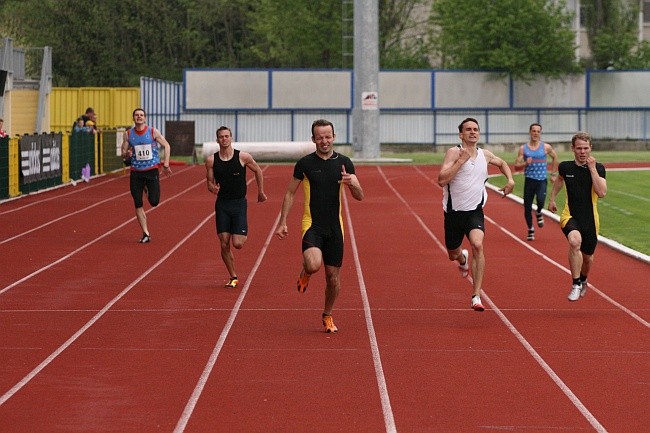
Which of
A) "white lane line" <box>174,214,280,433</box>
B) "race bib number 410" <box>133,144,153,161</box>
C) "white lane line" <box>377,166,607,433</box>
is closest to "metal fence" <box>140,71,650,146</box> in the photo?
"race bib number 410" <box>133,144,153,161</box>

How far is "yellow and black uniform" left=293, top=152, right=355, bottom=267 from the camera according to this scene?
12086 mm

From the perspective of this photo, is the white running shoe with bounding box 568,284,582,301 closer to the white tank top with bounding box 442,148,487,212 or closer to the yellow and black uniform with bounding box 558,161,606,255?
the yellow and black uniform with bounding box 558,161,606,255

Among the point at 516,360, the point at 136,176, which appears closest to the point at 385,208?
the point at 136,176

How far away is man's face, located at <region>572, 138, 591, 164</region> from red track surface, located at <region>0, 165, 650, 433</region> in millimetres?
1502

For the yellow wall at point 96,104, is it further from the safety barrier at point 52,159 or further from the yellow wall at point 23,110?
the safety barrier at point 52,159

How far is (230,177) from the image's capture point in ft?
52.3

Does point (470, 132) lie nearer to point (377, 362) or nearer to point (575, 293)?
point (575, 293)

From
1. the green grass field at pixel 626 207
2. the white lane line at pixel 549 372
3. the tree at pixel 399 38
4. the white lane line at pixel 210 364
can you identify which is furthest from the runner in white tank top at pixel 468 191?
the tree at pixel 399 38

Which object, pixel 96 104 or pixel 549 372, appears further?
pixel 96 104

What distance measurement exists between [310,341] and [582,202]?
3.47m

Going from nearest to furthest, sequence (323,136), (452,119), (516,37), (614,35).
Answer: (323,136) < (452,119) < (516,37) < (614,35)

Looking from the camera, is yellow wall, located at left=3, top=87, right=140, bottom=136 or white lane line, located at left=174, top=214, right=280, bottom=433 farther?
yellow wall, located at left=3, top=87, right=140, bottom=136

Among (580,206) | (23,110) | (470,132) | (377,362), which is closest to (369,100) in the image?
(23,110)

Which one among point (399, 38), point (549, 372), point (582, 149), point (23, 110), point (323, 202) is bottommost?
point (549, 372)
